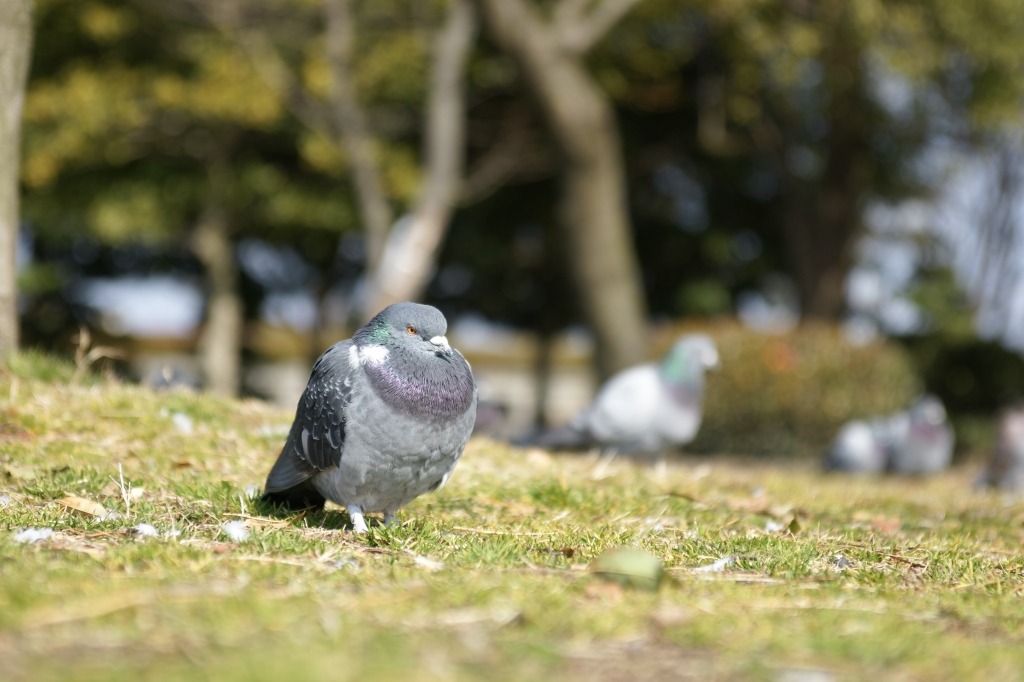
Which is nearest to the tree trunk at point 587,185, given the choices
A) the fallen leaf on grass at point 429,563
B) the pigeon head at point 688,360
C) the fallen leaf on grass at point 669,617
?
the pigeon head at point 688,360

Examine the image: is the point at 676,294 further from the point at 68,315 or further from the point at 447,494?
the point at 447,494

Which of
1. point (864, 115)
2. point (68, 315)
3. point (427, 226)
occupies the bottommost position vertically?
point (68, 315)

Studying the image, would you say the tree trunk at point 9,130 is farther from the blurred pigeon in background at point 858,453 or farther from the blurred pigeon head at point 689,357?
the blurred pigeon in background at point 858,453

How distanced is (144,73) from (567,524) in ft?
→ 40.2

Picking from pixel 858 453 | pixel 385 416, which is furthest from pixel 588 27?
pixel 385 416

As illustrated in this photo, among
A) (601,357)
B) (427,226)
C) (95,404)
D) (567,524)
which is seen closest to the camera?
(567,524)

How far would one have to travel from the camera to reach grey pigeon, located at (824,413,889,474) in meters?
9.02

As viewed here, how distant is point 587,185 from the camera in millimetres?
9508

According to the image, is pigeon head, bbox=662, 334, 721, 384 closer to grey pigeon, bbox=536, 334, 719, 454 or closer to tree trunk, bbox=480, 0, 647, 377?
grey pigeon, bbox=536, 334, 719, 454

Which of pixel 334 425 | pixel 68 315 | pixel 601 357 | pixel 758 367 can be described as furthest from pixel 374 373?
pixel 68 315

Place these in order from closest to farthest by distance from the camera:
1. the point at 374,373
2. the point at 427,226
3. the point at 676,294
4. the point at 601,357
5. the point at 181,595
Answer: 1. the point at 181,595
2. the point at 374,373
3. the point at 601,357
4. the point at 427,226
5. the point at 676,294

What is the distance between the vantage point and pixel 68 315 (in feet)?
53.1

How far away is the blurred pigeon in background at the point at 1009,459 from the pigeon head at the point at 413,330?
250 inches

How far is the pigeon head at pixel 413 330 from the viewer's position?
10.5ft
